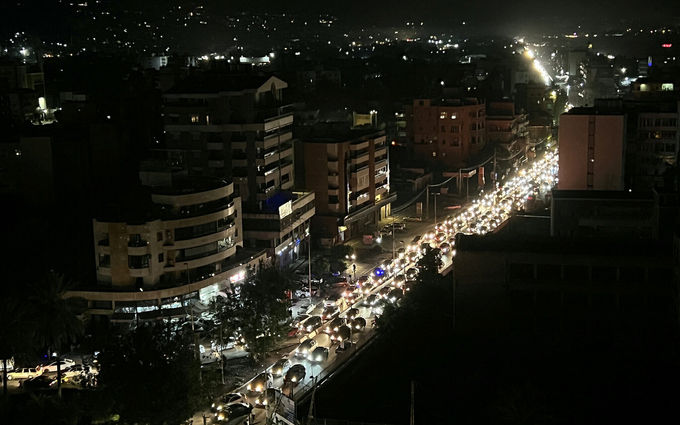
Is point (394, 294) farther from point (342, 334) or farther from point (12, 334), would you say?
point (12, 334)

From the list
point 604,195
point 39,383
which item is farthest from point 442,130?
point 39,383

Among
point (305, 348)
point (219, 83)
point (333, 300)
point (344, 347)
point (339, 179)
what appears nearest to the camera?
point (305, 348)

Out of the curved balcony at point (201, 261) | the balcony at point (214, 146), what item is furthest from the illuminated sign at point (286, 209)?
the curved balcony at point (201, 261)

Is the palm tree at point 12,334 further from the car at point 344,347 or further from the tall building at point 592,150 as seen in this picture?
the tall building at point 592,150

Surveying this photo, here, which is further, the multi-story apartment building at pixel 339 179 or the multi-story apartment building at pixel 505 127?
the multi-story apartment building at pixel 505 127

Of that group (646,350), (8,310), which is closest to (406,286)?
(646,350)

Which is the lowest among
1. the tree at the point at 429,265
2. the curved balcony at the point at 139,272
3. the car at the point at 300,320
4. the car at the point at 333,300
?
the car at the point at 300,320
